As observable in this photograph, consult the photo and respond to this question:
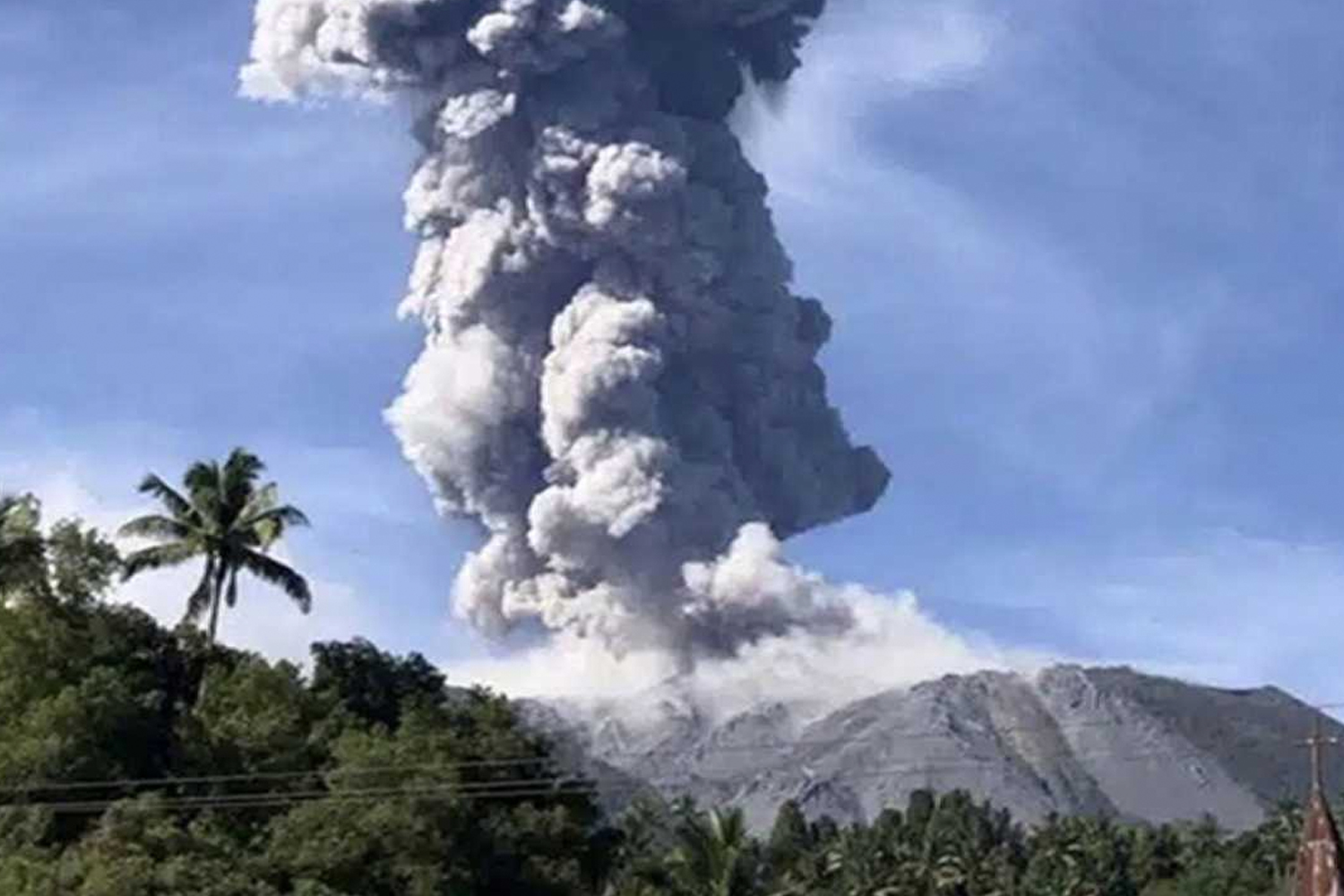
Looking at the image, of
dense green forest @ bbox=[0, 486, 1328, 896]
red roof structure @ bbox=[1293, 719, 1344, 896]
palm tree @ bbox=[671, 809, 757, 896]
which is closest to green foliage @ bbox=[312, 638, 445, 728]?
dense green forest @ bbox=[0, 486, 1328, 896]

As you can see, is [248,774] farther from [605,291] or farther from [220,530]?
[605,291]

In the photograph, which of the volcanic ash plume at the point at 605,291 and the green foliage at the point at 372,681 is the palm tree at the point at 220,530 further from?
the volcanic ash plume at the point at 605,291

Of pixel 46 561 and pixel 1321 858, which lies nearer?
pixel 1321 858

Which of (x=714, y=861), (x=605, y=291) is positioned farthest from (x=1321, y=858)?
(x=605, y=291)

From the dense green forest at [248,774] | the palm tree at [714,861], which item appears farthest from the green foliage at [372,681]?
the palm tree at [714,861]

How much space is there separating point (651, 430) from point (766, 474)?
1838 cm

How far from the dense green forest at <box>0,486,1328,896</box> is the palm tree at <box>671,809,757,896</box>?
0.08m

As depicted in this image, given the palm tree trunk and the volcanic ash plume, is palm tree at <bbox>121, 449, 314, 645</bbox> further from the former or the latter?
the volcanic ash plume

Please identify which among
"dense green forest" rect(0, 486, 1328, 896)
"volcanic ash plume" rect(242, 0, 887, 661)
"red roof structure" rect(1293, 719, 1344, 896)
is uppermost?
"volcanic ash plume" rect(242, 0, 887, 661)

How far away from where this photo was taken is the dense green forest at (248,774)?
201 feet

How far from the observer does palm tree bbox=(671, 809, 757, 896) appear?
8025 centimetres

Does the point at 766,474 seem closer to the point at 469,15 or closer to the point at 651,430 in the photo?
the point at 651,430

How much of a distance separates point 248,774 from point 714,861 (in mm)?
18003

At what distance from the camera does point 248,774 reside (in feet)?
220
